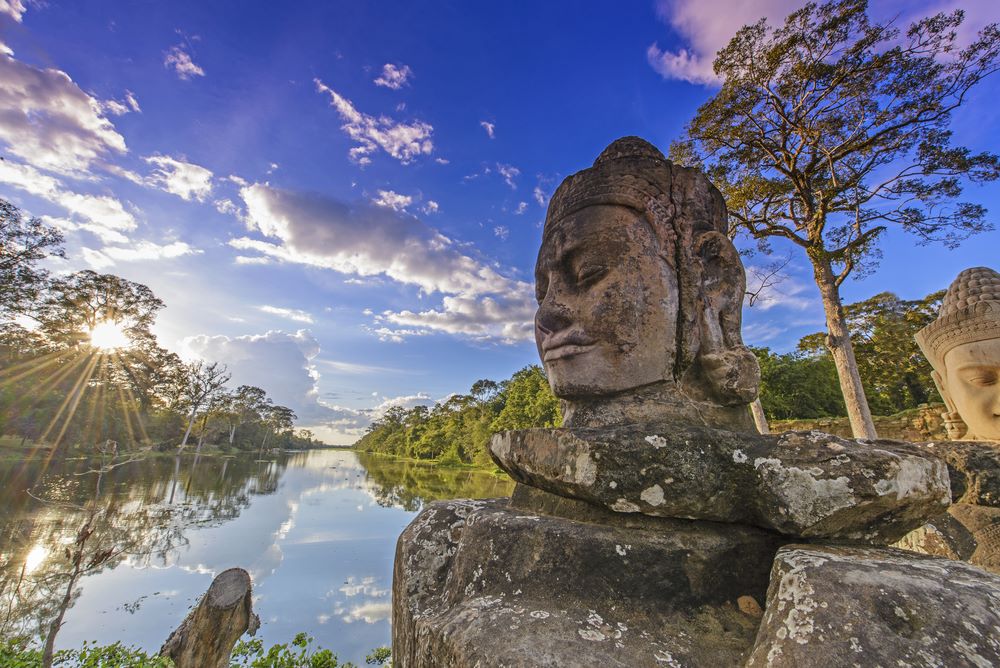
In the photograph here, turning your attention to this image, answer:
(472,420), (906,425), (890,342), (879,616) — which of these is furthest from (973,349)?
(472,420)

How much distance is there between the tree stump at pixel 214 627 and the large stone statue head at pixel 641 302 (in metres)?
4.60

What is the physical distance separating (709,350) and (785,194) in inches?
563

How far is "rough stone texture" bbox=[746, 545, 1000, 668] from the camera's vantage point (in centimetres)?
84

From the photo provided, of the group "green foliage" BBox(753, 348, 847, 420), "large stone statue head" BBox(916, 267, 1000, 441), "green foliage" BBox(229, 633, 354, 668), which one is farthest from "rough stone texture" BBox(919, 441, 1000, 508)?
"green foliage" BBox(753, 348, 847, 420)

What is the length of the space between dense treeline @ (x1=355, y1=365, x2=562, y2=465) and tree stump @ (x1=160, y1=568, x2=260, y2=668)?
51.2 feet

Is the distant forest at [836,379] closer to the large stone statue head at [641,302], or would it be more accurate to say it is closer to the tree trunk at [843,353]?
the tree trunk at [843,353]

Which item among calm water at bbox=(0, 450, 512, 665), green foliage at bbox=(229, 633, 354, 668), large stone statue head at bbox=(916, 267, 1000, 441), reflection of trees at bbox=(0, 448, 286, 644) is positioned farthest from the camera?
calm water at bbox=(0, 450, 512, 665)

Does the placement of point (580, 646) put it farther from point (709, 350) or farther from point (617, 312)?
point (709, 350)

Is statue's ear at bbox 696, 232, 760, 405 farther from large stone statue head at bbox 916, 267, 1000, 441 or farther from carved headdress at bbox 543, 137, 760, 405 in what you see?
large stone statue head at bbox 916, 267, 1000, 441

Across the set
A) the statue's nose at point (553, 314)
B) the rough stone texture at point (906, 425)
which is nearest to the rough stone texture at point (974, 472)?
the statue's nose at point (553, 314)

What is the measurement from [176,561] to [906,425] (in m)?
20.4

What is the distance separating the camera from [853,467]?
1.22 meters

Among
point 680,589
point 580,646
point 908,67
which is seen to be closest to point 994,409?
point 680,589

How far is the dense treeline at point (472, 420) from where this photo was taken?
112ft
